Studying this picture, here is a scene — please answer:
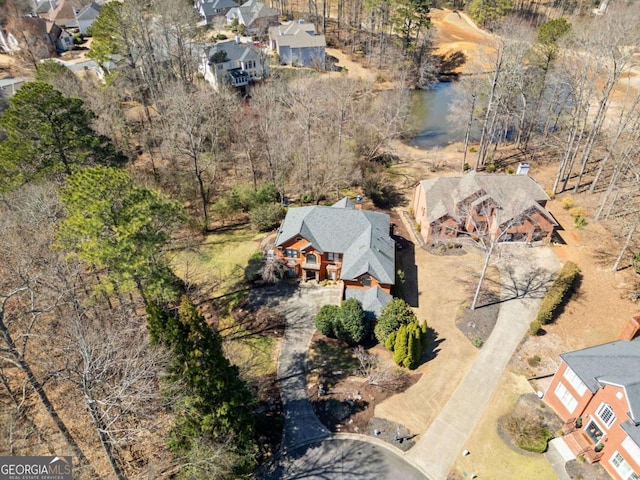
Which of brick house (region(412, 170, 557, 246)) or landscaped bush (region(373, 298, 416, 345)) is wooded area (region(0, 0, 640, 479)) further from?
landscaped bush (region(373, 298, 416, 345))

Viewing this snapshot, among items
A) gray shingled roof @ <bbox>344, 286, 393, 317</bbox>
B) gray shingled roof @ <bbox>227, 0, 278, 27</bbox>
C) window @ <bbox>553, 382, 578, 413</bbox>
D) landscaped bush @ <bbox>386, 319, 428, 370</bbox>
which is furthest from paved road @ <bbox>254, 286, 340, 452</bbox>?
gray shingled roof @ <bbox>227, 0, 278, 27</bbox>

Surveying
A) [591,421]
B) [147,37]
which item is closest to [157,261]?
[591,421]

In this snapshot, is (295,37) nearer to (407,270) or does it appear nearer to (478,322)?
(407,270)

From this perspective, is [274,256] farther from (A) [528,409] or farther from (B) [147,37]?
(B) [147,37]

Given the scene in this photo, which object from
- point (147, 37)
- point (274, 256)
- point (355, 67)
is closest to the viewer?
point (274, 256)

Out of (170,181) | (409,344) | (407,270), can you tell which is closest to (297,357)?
(409,344)
